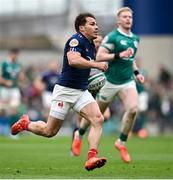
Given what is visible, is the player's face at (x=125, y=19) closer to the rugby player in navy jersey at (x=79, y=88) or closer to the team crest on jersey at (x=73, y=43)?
the rugby player in navy jersey at (x=79, y=88)

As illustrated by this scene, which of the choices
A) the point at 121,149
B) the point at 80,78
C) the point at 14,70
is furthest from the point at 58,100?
the point at 14,70

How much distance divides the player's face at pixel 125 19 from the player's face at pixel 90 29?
3452 mm

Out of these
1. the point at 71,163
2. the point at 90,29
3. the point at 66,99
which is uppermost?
the point at 90,29

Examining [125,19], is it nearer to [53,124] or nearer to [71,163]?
[71,163]

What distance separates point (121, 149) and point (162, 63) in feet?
75.5

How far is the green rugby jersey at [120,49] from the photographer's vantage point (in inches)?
695

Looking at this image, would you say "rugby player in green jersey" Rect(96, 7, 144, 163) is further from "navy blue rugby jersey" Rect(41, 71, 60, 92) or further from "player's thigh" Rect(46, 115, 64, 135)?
"navy blue rugby jersey" Rect(41, 71, 60, 92)

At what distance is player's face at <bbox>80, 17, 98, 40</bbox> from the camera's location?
562 inches

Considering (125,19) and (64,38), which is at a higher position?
(125,19)

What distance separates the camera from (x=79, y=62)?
13.8 metres

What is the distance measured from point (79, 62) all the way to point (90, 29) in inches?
28.1

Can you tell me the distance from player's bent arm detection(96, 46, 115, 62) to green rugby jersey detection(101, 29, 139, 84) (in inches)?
4.8

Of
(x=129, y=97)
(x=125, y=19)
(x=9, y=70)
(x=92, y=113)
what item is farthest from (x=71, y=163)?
Result: (x=9, y=70)

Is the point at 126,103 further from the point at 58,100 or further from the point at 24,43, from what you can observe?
the point at 24,43
